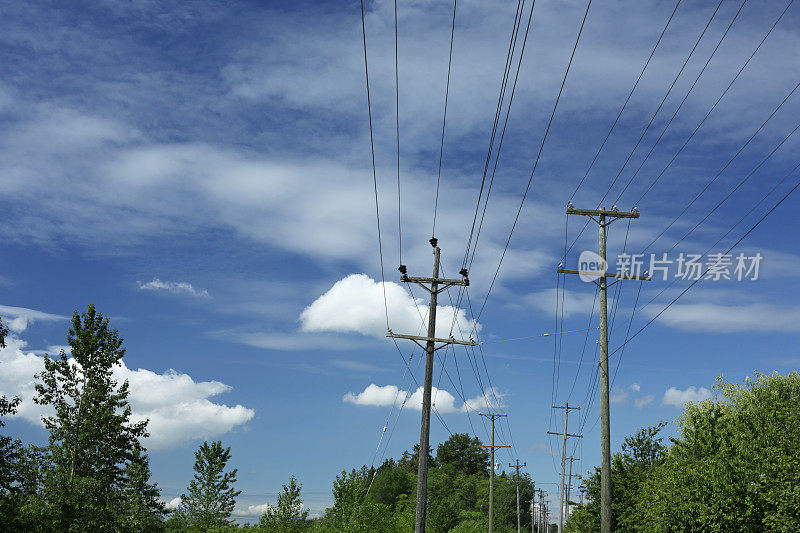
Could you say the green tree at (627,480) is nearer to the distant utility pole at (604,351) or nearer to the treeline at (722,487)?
the treeline at (722,487)

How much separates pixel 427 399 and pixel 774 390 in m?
44.1

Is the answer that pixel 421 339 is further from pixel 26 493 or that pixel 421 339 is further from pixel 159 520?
pixel 159 520

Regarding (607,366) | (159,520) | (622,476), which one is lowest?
(159,520)

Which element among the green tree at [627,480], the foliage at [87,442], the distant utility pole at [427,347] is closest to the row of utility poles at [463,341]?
the distant utility pole at [427,347]

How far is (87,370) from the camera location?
55344 mm

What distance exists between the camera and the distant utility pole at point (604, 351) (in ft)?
67.9

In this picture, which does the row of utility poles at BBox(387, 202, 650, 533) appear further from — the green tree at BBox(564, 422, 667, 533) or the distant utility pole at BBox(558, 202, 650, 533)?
the green tree at BBox(564, 422, 667, 533)

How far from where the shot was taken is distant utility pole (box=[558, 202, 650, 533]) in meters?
20.7

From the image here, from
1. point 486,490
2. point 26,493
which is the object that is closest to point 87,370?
point 26,493

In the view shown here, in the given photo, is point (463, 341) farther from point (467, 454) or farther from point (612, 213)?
point (467, 454)

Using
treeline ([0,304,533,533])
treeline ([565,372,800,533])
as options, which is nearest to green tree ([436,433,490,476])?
treeline ([0,304,533,533])

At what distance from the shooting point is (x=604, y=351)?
73.2 ft

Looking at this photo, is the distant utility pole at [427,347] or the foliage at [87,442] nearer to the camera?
the distant utility pole at [427,347]

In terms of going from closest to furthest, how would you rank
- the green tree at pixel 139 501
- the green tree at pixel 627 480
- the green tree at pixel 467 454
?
the green tree at pixel 627 480 < the green tree at pixel 139 501 < the green tree at pixel 467 454
